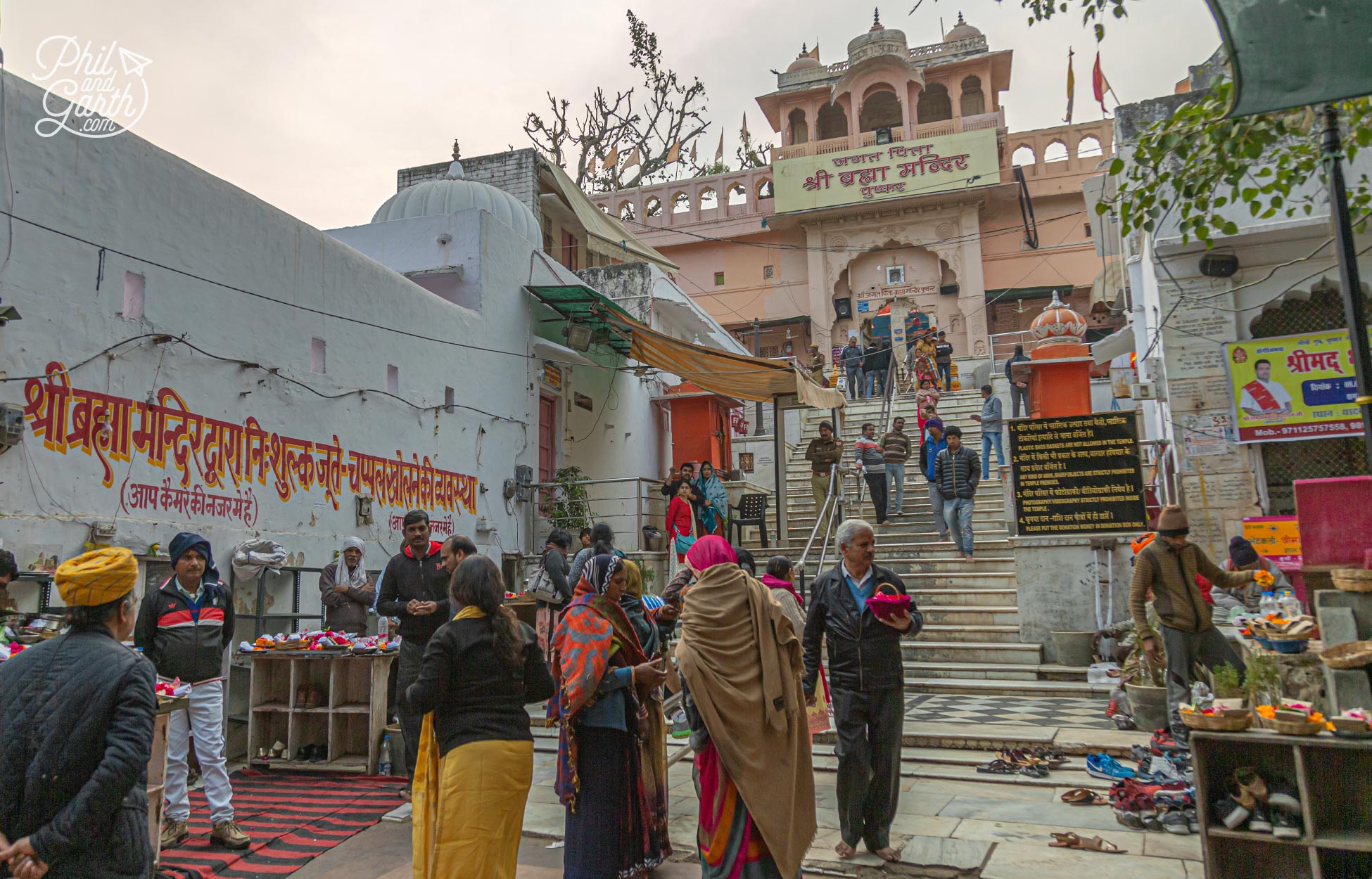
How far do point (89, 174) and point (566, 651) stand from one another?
18.7 ft

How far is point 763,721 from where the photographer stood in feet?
12.1

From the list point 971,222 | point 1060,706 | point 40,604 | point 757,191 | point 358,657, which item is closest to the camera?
point 40,604

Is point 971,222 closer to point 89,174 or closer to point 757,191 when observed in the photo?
point 757,191

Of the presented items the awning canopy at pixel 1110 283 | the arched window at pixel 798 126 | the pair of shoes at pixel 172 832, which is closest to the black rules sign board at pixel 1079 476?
the pair of shoes at pixel 172 832

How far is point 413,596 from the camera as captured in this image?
581 cm

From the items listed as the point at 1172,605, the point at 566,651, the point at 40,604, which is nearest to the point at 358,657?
the point at 40,604

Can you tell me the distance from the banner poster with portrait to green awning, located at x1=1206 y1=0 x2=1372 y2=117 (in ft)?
26.5

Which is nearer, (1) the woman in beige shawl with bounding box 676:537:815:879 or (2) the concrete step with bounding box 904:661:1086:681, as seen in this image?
(1) the woman in beige shawl with bounding box 676:537:815:879

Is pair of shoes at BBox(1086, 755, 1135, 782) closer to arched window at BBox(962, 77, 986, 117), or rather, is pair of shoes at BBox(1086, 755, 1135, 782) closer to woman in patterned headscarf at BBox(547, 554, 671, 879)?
woman in patterned headscarf at BBox(547, 554, 671, 879)

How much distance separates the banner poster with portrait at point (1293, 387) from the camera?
10047 millimetres

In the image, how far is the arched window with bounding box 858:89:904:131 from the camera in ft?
96.8

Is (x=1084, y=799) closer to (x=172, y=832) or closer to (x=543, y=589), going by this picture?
(x=543, y=589)

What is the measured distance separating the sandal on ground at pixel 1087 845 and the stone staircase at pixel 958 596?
3.84m

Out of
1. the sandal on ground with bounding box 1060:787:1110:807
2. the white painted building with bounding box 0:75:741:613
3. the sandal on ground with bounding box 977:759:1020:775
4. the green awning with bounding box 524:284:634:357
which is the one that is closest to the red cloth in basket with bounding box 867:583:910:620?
the sandal on ground with bounding box 1060:787:1110:807
